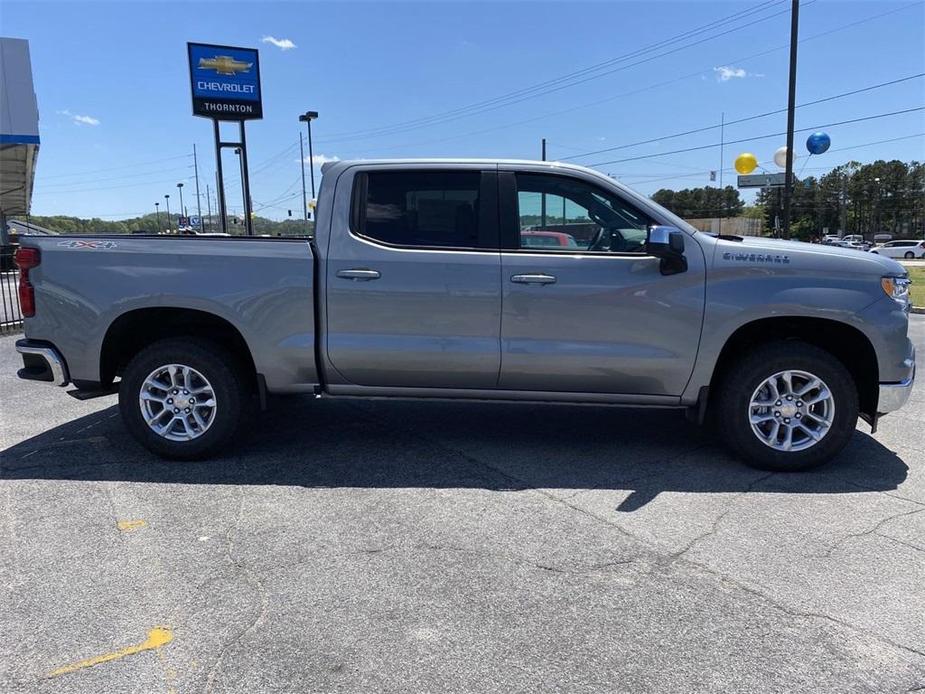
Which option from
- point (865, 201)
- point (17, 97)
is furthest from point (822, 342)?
point (865, 201)

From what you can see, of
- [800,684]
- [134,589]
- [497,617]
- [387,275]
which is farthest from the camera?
[387,275]

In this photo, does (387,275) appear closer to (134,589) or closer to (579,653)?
(134,589)

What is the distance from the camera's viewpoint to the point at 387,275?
4.55 m

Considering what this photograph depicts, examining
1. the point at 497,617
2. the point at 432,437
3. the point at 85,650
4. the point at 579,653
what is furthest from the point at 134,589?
the point at 432,437

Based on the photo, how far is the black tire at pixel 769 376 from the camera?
4.47 metres

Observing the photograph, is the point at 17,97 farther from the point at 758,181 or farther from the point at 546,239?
the point at 758,181

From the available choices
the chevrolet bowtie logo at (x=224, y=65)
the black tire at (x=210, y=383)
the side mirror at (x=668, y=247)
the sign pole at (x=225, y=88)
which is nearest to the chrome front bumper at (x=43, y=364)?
the black tire at (x=210, y=383)

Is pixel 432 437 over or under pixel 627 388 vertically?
under

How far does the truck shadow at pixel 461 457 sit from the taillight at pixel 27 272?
1.09 metres

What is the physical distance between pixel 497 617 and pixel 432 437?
2.57m

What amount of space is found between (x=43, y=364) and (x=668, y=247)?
432cm

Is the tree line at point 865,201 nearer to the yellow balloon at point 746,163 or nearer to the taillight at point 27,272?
the yellow balloon at point 746,163

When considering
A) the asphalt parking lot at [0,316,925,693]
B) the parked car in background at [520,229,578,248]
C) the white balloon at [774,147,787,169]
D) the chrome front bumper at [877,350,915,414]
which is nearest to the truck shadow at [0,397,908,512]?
the asphalt parking lot at [0,316,925,693]

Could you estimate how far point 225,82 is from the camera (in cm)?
2098
